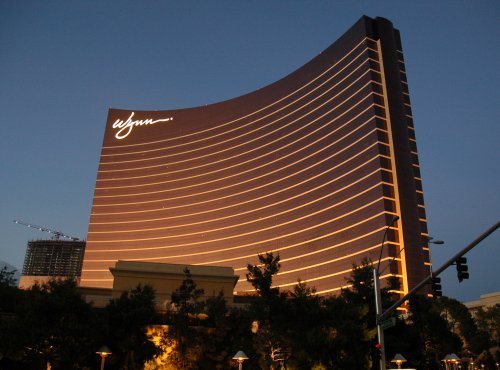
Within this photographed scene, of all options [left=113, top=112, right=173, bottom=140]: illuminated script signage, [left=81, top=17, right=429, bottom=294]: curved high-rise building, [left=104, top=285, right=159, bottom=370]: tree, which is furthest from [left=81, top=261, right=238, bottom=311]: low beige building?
[left=113, top=112, right=173, bottom=140]: illuminated script signage

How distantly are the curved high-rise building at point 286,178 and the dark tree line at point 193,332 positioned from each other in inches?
2132

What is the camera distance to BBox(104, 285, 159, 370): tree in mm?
32219

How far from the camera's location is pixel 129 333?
3303 centimetres

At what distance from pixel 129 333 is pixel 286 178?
286ft

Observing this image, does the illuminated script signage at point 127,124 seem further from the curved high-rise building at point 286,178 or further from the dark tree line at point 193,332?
the dark tree line at point 193,332

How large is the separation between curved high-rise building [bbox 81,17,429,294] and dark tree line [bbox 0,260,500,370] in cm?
5414

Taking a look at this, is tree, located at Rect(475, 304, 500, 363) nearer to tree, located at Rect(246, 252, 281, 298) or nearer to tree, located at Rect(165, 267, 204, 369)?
tree, located at Rect(246, 252, 281, 298)

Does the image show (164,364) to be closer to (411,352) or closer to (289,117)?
(411,352)

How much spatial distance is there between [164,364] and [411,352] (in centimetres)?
2077

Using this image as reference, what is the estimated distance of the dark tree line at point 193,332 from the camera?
29969 mm

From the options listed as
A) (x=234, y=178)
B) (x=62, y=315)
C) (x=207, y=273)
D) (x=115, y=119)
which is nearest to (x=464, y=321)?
(x=207, y=273)

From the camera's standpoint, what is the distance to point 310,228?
107812 millimetres

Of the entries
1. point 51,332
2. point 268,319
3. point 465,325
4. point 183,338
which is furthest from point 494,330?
point 51,332

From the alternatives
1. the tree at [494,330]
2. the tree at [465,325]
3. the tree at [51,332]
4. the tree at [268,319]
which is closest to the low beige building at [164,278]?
the tree at [268,319]
